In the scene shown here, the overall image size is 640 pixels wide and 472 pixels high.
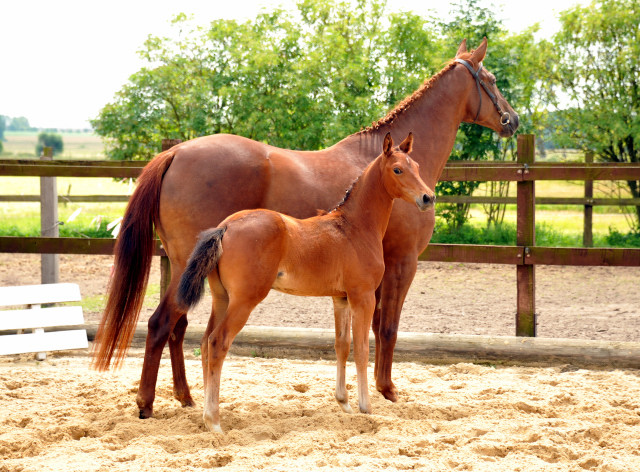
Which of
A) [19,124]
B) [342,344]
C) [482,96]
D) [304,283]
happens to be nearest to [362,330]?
[342,344]

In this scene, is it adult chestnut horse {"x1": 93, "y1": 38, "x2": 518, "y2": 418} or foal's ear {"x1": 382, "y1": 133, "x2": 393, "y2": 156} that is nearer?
foal's ear {"x1": 382, "y1": 133, "x2": 393, "y2": 156}

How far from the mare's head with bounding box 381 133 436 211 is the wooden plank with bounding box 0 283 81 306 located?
3178 millimetres

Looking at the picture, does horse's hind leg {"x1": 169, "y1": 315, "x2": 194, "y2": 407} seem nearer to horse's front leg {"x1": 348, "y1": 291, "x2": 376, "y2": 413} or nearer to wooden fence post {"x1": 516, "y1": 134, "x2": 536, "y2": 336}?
horse's front leg {"x1": 348, "y1": 291, "x2": 376, "y2": 413}

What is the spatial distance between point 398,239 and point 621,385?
6.38 feet

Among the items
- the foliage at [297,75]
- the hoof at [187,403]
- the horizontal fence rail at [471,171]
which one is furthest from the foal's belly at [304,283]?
the foliage at [297,75]

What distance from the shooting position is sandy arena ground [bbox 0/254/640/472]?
333cm

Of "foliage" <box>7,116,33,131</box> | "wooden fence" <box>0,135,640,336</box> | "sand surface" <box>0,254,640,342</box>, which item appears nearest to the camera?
"wooden fence" <box>0,135,640,336</box>

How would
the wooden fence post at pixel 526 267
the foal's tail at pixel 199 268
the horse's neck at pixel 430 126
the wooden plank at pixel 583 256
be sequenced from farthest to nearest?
1. the wooden fence post at pixel 526 267
2. the wooden plank at pixel 583 256
3. the horse's neck at pixel 430 126
4. the foal's tail at pixel 199 268

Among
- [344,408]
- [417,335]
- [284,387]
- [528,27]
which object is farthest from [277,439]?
[528,27]

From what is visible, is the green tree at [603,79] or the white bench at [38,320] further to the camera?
the green tree at [603,79]

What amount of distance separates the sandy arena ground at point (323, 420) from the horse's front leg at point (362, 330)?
0.17 meters

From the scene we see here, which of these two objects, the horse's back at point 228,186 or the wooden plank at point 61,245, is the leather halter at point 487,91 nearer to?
the horse's back at point 228,186

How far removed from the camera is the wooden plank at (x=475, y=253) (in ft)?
19.0

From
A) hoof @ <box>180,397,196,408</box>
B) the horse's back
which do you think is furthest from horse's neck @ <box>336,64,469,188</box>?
hoof @ <box>180,397,196,408</box>
